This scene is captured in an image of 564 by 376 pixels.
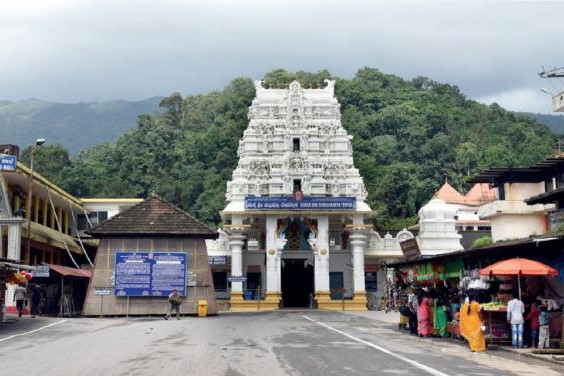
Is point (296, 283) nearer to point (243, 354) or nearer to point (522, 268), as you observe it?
point (522, 268)

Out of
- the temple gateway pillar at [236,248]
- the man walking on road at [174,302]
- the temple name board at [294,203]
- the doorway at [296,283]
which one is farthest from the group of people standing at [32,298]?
the doorway at [296,283]

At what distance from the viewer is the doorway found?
172ft

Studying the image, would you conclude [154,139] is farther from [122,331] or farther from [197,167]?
[122,331]

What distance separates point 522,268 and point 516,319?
4.84 ft

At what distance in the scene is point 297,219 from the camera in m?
50.2

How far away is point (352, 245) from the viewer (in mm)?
47625

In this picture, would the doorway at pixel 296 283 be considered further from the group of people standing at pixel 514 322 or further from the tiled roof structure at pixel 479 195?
the group of people standing at pixel 514 322

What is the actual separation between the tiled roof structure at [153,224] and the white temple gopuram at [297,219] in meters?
9.47

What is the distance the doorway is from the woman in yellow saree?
3298 cm

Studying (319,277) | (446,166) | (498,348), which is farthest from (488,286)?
(446,166)

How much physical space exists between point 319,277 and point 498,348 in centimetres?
2772

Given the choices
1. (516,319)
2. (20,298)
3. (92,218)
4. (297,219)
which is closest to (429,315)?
(516,319)

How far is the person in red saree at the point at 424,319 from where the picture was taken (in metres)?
23.0

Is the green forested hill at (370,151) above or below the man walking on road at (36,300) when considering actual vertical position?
above
